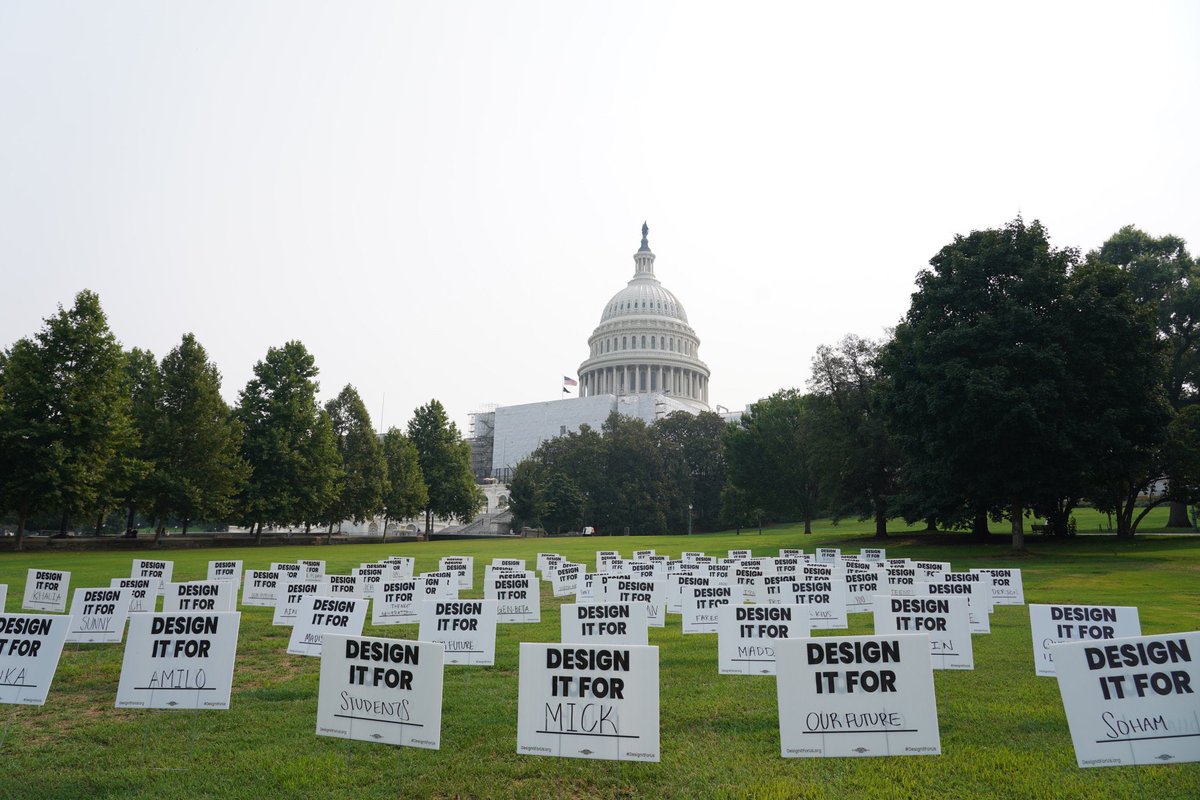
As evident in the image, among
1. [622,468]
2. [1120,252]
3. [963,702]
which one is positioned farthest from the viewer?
[622,468]

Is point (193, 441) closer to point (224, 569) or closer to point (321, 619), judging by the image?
point (224, 569)

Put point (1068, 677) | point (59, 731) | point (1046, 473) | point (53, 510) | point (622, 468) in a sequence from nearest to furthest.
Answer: point (1068, 677), point (59, 731), point (1046, 473), point (53, 510), point (622, 468)

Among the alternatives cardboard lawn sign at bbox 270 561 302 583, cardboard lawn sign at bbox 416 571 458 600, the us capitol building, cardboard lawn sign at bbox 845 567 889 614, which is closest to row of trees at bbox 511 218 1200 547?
cardboard lawn sign at bbox 845 567 889 614

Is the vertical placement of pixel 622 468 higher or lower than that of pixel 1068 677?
higher

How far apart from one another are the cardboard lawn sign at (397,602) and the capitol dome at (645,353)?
124456mm

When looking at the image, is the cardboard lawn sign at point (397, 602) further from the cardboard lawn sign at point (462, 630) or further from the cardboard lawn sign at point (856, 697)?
the cardboard lawn sign at point (856, 697)

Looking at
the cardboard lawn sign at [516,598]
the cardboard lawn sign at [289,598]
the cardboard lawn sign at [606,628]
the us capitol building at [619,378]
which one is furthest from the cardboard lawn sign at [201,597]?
the us capitol building at [619,378]

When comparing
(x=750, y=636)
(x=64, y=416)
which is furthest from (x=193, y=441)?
(x=750, y=636)

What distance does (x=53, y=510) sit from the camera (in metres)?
41.7

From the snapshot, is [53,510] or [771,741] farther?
[53,510]

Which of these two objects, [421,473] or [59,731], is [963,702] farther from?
[421,473]

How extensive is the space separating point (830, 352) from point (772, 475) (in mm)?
21393

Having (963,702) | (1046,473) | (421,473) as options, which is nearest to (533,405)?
(421,473)

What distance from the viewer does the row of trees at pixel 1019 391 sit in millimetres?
32656
